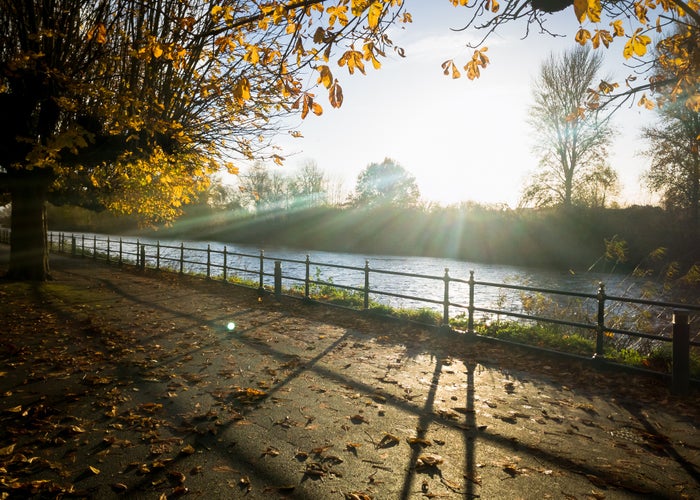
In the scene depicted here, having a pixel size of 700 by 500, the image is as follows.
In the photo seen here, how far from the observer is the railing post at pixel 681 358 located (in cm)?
546

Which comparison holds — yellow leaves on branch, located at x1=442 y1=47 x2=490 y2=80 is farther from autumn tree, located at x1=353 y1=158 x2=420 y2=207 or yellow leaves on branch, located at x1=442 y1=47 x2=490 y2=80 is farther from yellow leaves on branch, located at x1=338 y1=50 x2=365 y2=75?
autumn tree, located at x1=353 y1=158 x2=420 y2=207

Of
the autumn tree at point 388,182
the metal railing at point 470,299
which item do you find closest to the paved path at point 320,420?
the metal railing at point 470,299

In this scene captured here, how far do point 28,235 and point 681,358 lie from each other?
16.0 meters

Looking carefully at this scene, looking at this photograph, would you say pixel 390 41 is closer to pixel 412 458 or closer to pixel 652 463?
pixel 412 458

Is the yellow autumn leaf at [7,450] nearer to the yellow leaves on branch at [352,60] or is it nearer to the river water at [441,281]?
the yellow leaves on branch at [352,60]

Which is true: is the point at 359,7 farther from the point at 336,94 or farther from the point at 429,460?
the point at 429,460

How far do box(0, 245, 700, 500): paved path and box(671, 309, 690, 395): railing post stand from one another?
178mm

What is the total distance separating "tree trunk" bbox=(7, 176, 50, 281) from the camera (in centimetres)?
1307

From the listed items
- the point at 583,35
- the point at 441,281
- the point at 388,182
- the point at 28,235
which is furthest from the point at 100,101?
the point at 388,182

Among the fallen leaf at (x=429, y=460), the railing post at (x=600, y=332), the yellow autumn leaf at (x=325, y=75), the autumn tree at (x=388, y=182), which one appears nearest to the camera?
the fallen leaf at (x=429, y=460)

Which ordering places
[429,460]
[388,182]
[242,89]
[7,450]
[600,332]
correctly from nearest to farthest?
[7,450] < [429,460] < [242,89] < [600,332] < [388,182]

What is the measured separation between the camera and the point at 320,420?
14.2 feet

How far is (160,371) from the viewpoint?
568 cm

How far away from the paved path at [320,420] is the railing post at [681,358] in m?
0.18
